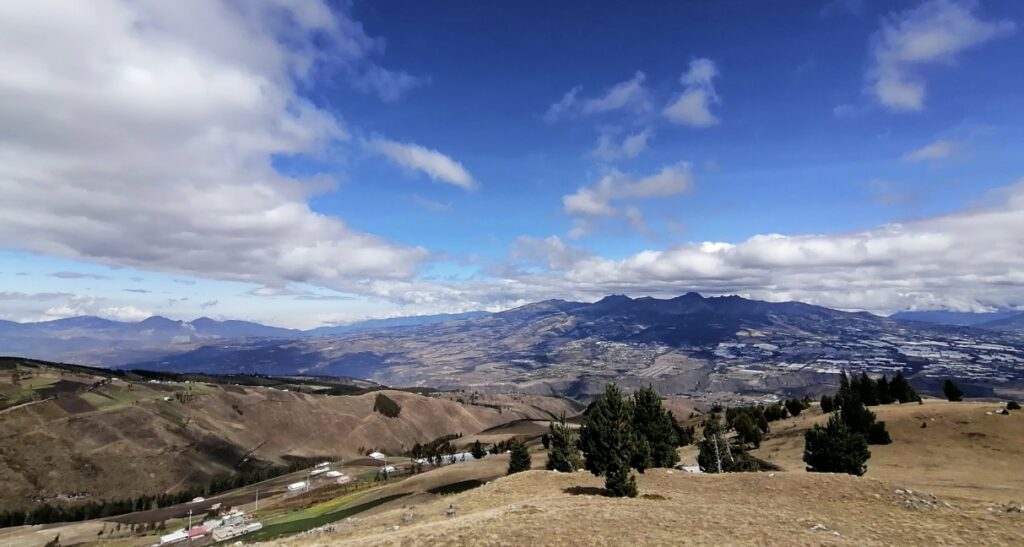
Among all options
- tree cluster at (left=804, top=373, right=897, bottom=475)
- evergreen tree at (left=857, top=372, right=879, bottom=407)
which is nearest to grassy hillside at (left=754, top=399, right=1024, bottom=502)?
tree cluster at (left=804, top=373, right=897, bottom=475)

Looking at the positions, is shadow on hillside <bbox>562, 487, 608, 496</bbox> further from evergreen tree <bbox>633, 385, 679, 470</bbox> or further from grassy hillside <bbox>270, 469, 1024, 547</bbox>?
evergreen tree <bbox>633, 385, 679, 470</bbox>

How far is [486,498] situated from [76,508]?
181 m

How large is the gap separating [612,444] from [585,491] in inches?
201

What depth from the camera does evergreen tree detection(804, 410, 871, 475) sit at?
60969mm

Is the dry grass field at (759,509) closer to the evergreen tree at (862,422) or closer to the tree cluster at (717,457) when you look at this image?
the evergreen tree at (862,422)

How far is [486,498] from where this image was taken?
169ft

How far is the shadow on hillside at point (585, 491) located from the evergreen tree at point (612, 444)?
0.99m

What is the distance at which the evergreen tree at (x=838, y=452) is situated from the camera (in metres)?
61.0

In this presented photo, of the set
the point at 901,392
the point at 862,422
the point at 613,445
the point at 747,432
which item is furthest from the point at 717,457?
the point at 901,392

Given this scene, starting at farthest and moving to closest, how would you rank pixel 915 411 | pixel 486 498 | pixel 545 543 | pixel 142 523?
pixel 142 523 → pixel 915 411 → pixel 486 498 → pixel 545 543

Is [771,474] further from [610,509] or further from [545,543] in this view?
[545,543]

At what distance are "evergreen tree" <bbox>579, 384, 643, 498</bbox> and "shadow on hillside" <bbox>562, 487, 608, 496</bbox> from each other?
993 mm

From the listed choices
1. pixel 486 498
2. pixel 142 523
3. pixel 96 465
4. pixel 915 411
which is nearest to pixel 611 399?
pixel 486 498

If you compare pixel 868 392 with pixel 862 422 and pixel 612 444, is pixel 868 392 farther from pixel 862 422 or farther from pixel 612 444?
pixel 612 444
